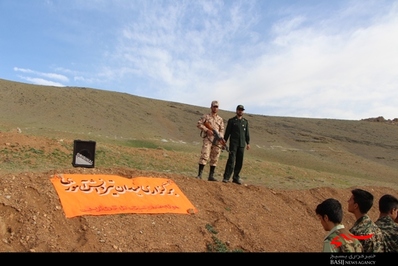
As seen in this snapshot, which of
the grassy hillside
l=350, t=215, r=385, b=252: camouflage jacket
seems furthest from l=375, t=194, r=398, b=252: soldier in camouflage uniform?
the grassy hillside


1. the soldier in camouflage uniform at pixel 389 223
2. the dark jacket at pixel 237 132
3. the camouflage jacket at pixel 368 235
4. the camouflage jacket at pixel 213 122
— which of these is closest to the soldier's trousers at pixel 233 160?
the dark jacket at pixel 237 132

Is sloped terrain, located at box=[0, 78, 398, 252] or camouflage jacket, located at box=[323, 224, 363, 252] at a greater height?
camouflage jacket, located at box=[323, 224, 363, 252]

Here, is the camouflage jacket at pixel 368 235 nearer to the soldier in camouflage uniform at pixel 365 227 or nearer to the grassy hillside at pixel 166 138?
the soldier in camouflage uniform at pixel 365 227

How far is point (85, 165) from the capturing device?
6.16 meters

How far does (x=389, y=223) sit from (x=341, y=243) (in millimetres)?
1192

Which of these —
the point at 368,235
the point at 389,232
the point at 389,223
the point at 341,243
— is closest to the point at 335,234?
the point at 341,243

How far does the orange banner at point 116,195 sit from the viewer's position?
16.4 feet

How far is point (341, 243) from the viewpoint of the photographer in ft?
8.58

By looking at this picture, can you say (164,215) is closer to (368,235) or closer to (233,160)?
(233,160)

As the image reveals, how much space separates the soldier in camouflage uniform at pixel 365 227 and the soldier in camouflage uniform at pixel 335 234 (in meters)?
0.32

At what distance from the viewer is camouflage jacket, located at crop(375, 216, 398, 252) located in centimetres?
317

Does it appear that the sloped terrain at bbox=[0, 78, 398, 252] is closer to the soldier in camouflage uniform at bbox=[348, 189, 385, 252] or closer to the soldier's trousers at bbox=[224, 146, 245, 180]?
the soldier's trousers at bbox=[224, 146, 245, 180]

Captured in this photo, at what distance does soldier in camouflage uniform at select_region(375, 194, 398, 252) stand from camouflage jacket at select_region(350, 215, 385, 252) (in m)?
0.12

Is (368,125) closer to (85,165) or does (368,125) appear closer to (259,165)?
(259,165)
